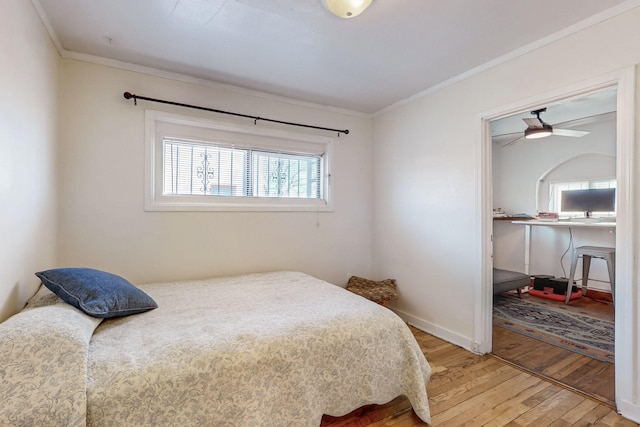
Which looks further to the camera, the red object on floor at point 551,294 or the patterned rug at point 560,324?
the red object on floor at point 551,294

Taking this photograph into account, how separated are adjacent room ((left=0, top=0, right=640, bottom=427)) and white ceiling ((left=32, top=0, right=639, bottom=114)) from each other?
0.02 metres

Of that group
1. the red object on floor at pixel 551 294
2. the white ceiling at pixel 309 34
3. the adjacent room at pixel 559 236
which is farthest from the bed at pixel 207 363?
the red object on floor at pixel 551 294

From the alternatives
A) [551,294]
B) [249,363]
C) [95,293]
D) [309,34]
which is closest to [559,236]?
[551,294]

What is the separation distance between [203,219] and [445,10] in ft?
8.13

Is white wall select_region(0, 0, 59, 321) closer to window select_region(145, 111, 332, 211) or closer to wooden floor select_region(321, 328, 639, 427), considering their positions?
window select_region(145, 111, 332, 211)

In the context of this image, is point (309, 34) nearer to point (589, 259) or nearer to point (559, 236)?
point (589, 259)

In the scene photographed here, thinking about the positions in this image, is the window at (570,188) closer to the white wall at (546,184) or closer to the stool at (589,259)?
the white wall at (546,184)

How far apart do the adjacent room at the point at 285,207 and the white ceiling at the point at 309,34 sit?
18 millimetres

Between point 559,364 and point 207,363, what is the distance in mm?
2716

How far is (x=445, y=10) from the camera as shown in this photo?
1800 mm

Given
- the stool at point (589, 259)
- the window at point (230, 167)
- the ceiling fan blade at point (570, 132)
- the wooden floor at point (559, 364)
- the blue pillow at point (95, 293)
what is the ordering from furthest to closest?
the ceiling fan blade at point (570, 132) → the stool at point (589, 259) → the window at point (230, 167) → the wooden floor at point (559, 364) → the blue pillow at point (95, 293)

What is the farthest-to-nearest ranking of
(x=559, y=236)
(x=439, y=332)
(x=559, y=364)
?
(x=559, y=236), (x=439, y=332), (x=559, y=364)

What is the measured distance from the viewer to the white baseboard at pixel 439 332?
2.64 m

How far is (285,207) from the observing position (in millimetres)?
3184
